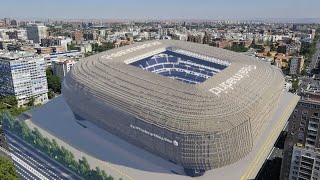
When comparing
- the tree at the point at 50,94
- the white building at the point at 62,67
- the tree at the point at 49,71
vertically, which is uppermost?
the white building at the point at 62,67

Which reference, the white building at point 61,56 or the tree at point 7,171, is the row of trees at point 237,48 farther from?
the tree at point 7,171

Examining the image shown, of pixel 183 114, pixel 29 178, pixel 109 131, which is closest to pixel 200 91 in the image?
pixel 183 114

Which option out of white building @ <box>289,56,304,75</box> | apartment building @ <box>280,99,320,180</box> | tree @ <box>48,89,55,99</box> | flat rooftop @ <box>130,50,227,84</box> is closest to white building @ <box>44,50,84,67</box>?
tree @ <box>48,89,55,99</box>

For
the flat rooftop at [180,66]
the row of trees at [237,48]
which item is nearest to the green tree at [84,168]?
the flat rooftop at [180,66]

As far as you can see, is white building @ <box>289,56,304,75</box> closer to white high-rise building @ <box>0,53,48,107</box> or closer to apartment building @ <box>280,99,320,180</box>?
apartment building @ <box>280,99,320,180</box>

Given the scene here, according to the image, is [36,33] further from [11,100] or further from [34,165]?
[34,165]
